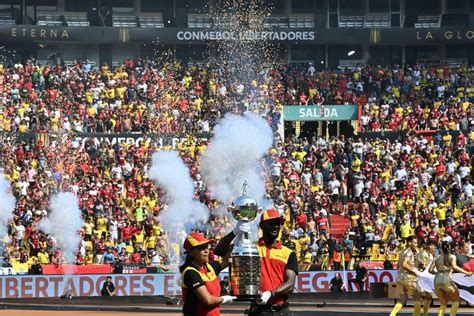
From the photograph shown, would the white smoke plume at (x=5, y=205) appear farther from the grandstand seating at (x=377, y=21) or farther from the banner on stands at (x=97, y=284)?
the grandstand seating at (x=377, y=21)

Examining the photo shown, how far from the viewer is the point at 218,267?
10.9m

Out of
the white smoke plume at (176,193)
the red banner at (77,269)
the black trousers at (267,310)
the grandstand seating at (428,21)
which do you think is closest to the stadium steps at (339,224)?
the white smoke plume at (176,193)

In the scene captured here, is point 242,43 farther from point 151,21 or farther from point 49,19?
point 49,19

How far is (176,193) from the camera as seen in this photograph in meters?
37.2

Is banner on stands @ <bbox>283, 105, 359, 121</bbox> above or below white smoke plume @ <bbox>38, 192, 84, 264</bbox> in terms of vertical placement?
above

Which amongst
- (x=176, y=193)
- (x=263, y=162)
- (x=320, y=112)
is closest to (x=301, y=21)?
(x=320, y=112)

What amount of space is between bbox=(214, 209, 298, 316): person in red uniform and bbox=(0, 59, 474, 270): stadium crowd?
20.8m

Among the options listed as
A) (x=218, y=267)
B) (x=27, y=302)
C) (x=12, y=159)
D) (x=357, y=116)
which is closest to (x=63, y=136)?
(x=12, y=159)

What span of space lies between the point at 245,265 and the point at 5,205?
27645 mm

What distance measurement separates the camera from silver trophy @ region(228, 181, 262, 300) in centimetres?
983

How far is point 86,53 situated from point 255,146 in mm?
16006

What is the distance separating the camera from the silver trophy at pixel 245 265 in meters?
9.83

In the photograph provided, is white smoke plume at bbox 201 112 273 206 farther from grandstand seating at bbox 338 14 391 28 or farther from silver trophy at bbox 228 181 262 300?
silver trophy at bbox 228 181 262 300

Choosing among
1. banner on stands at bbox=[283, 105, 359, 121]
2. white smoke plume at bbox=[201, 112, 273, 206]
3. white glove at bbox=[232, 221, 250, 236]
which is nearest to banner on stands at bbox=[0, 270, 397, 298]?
white smoke plume at bbox=[201, 112, 273, 206]
